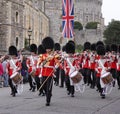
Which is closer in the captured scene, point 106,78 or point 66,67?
point 106,78

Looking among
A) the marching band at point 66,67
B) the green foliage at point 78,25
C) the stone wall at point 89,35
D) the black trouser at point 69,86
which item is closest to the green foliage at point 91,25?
the green foliage at point 78,25

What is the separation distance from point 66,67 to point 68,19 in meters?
9.13

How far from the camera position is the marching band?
51.6ft

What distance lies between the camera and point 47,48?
16031mm

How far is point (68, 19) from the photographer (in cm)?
2712

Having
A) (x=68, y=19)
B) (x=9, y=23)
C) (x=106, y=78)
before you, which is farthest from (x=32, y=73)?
(x=9, y=23)

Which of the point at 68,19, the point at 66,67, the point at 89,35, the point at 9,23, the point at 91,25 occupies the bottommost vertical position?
the point at 66,67

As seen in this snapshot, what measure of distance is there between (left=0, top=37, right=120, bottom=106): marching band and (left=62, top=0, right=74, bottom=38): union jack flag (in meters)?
2.49

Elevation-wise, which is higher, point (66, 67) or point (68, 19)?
point (68, 19)

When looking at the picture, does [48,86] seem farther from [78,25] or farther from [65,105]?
[78,25]

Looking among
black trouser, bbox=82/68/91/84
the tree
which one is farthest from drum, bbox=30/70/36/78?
the tree

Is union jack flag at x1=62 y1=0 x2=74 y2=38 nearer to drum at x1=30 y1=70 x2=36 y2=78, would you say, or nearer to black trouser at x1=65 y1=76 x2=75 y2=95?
drum at x1=30 y1=70 x2=36 y2=78

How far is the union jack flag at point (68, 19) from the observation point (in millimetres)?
26642

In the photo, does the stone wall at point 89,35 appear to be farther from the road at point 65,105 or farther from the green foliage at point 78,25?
the road at point 65,105
